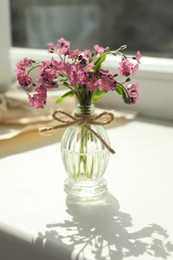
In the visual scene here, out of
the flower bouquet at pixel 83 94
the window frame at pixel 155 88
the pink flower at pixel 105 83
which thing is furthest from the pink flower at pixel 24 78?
the window frame at pixel 155 88

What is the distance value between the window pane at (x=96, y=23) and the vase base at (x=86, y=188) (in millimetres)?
908

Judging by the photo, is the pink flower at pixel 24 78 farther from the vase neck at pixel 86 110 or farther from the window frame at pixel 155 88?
the window frame at pixel 155 88

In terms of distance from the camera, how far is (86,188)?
0.67m

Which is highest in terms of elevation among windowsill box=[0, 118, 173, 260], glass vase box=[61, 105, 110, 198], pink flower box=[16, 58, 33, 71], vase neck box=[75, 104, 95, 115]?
pink flower box=[16, 58, 33, 71]

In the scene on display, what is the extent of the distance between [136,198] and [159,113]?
0.51m

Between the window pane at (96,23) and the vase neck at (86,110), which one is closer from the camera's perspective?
the vase neck at (86,110)

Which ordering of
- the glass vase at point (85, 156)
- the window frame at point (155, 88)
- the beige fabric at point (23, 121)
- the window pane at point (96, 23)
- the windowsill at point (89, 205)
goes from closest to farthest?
the windowsill at point (89, 205), the glass vase at point (85, 156), the beige fabric at point (23, 121), the window frame at point (155, 88), the window pane at point (96, 23)

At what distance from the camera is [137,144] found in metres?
0.95

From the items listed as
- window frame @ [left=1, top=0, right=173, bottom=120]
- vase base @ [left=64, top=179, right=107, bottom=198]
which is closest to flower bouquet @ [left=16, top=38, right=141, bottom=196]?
vase base @ [left=64, top=179, right=107, bottom=198]

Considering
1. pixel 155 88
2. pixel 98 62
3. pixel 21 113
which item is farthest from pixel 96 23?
pixel 98 62

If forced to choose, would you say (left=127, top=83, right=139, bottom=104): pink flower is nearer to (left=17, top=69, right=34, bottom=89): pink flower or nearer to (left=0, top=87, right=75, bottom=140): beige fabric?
(left=17, top=69, right=34, bottom=89): pink flower

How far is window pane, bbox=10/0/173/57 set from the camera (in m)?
1.58

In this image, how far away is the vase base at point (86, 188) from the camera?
0.67 m

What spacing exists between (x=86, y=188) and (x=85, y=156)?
5 centimetres
